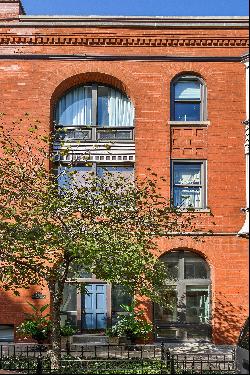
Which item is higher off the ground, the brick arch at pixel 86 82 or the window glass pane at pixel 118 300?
the brick arch at pixel 86 82

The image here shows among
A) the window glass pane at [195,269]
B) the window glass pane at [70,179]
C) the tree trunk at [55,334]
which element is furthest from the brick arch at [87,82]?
the tree trunk at [55,334]

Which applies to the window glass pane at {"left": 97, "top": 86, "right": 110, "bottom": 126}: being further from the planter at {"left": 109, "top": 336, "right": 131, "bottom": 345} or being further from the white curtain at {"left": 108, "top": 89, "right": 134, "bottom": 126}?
the planter at {"left": 109, "top": 336, "right": 131, "bottom": 345}

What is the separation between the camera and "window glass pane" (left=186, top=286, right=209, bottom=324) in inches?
766

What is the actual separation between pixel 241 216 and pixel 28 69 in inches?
364

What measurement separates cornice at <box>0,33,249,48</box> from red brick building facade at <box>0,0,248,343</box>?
4cm

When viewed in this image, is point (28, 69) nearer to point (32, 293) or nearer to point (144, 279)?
point (32, 293)

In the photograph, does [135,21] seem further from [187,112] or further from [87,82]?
[187,112]

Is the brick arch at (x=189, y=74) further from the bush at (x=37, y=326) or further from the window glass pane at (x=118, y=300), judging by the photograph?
the bush at (x=37, y=326)

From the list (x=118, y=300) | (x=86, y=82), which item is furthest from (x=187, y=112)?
(x=118, y=300)

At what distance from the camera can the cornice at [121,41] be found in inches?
797

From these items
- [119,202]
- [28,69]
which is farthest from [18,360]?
[28,69]

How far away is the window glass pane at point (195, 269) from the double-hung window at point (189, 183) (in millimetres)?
1949

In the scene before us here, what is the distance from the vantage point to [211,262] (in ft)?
63.0

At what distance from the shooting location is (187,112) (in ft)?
67.2
